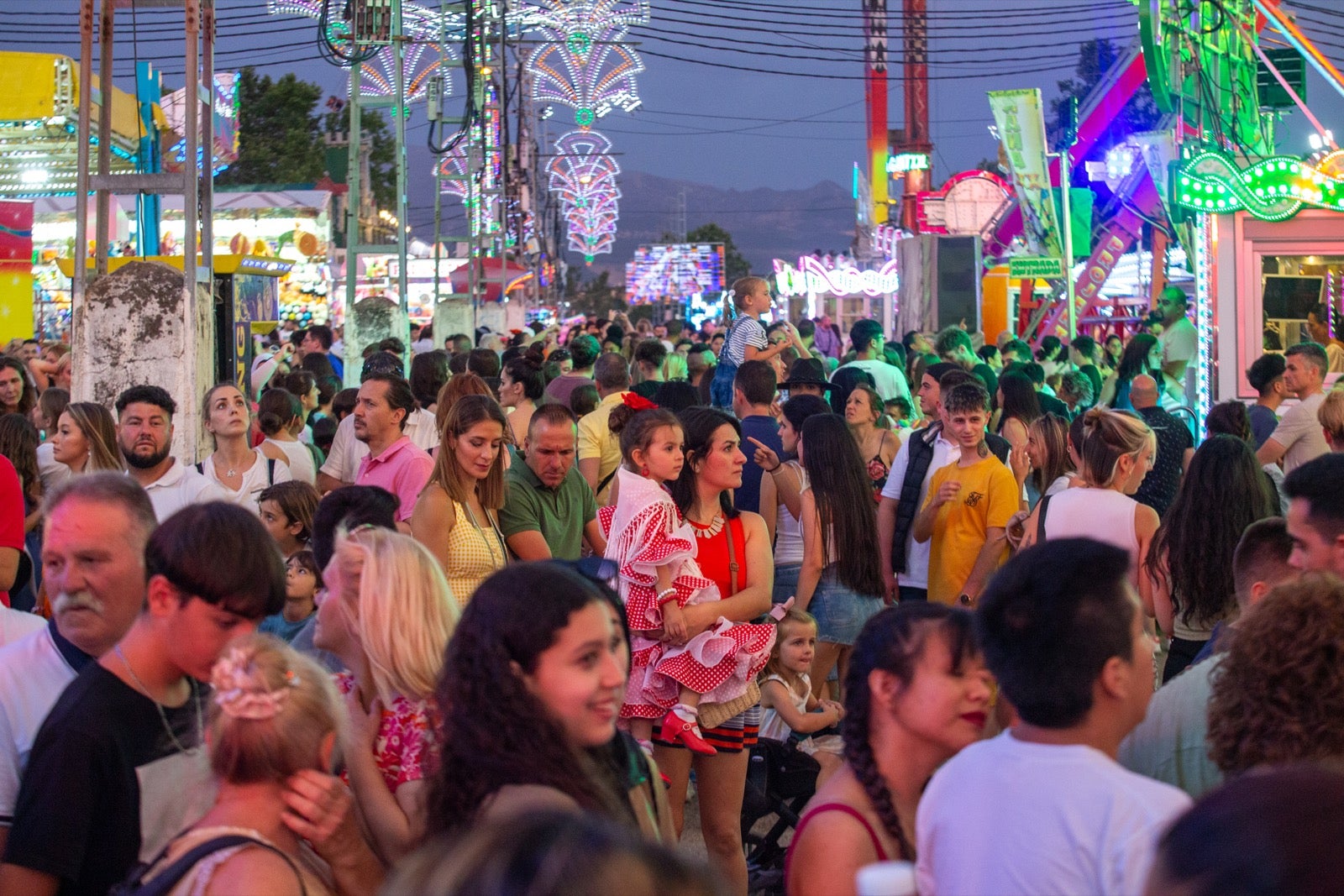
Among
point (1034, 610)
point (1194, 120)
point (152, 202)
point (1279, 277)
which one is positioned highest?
point (1194, 120)

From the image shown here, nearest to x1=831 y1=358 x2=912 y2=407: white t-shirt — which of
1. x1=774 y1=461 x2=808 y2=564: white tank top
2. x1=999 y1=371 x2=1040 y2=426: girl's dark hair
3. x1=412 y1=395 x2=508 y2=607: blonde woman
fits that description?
x1=999 y1=371 x2=1040 y2=426: girl's dark hair

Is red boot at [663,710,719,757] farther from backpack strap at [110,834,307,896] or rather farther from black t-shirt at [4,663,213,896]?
backpack strap at [110,834,307,896]

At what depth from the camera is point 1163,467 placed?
772 centimetres

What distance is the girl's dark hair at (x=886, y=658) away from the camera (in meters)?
2.77

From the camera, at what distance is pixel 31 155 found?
950 inches

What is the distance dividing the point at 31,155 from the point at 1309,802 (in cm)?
2656

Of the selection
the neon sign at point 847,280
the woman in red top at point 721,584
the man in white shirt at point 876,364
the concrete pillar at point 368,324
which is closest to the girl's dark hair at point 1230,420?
the man in white shirt at point 876,364

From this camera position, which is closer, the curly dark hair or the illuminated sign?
the curly dark hair

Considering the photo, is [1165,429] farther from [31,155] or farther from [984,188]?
[984,188]

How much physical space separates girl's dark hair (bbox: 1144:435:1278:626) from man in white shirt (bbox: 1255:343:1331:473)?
10.6 ft

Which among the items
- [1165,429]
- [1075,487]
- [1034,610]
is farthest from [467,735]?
[1165,429]

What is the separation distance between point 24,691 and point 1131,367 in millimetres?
8980

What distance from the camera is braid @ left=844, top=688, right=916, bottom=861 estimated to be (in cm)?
270

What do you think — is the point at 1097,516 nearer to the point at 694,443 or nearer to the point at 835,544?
the point at 835,544
